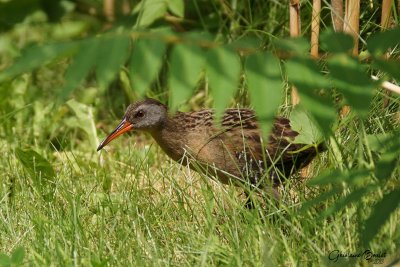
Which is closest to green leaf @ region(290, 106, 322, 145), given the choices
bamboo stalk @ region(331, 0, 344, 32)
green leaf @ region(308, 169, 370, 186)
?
bamboo stalk @ region(331, 0, 344, 32)

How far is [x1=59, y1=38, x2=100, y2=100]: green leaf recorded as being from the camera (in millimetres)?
2567

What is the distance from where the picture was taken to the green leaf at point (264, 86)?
102 inches

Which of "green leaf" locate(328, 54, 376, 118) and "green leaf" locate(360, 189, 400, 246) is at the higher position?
"green leaf" locate(328, 54, 376, 118)

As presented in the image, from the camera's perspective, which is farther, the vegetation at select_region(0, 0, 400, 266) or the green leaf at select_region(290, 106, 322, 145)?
the green leaf at select_region(290, 106, 322, 145)

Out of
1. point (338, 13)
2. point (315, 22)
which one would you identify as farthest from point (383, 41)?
point (315, 22)

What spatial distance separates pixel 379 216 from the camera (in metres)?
2.97

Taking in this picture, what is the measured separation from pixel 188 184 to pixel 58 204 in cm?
63

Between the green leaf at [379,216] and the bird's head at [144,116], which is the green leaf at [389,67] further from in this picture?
the bird's head at [144,116]

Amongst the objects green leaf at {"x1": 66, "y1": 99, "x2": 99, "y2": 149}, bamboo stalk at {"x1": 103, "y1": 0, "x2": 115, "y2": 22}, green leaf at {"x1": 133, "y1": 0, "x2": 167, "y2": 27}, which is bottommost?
green leaf at {"x1": 66, "y1": 99, "x2": 99, "y2": 149}

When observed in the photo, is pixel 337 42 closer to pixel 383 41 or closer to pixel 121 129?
pixel 383 41

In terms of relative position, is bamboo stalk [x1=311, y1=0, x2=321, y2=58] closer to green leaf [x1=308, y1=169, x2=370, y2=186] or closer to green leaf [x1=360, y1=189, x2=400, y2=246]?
green leaf [x1=308, y1=169, x2=370, y2=186]

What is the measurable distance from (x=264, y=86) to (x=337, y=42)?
9.9 inches

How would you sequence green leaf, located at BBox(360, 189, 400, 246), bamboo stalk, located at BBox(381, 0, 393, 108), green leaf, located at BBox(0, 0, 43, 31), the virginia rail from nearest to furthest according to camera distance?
green leaf, located at BBox(360, 189, 400, 246) → bamboo stalk, located at BBox(381, 0, 393, 108) → the virginia rail → green leaf, located at BBox(0, 0, 43, 31)

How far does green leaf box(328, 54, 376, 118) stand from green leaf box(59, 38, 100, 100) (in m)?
0.67
